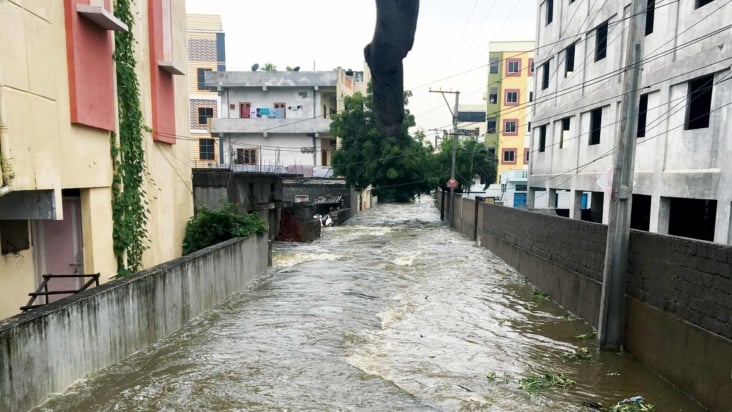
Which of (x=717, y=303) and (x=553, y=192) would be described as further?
(x=553, y=192)

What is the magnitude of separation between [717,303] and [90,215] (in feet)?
31.4

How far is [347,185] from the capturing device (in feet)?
107

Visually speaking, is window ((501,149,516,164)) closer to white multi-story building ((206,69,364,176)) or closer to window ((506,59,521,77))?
window ((506,59,521,77))

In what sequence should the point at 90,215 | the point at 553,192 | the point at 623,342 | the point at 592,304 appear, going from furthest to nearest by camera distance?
the point at 553,192, the point at 592,304, the point at 90,215, the point at 623,342

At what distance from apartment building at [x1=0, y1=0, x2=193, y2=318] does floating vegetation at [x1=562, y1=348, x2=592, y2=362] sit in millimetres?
8117

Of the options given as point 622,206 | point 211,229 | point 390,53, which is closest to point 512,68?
point 211,229

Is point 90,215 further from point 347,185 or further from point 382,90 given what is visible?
point 347,185

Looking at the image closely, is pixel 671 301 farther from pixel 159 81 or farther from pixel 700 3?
pixel 159 81

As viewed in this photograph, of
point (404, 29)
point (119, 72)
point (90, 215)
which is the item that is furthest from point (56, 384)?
point (119, 72)

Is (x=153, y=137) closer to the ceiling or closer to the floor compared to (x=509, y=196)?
closer to the ceiling

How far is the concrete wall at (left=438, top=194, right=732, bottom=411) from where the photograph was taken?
5.43 metres

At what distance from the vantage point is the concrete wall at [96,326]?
15.6 ft

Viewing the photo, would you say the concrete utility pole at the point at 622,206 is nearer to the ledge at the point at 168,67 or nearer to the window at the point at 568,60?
the ledge at the point at 168,67

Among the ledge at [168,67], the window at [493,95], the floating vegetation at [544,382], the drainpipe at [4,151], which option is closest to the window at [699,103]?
the floating vegetation at [544,382]
